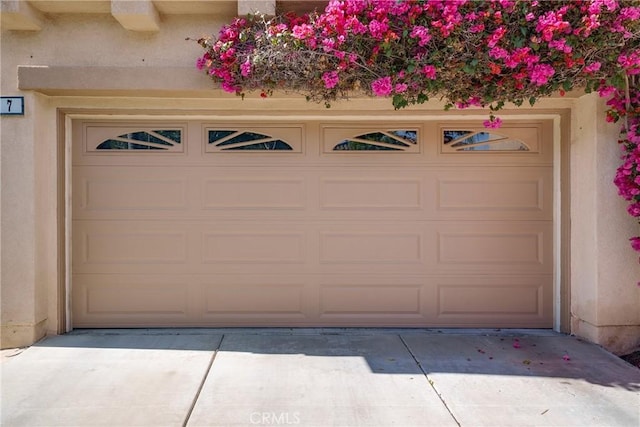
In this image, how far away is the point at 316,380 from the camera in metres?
3.63

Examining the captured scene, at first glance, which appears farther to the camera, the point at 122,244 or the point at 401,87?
the point at 122,244

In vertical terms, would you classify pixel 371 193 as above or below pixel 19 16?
below

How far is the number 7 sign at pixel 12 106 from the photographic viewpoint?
174 inches

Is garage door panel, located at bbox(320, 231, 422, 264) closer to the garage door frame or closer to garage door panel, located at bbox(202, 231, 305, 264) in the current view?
garage door panel, located at bbox(202, 231, 305, 264)

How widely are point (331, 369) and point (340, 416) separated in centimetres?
76

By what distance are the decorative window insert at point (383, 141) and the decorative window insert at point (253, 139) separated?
483 mm

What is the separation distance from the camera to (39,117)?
14.9ft

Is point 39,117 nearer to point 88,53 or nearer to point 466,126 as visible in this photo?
point 88,53

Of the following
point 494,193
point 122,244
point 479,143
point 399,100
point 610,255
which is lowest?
point 610,255

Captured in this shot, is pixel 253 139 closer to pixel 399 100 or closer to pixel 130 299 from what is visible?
pixel 399 100

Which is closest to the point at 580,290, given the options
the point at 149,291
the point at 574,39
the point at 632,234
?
the point at 632,234

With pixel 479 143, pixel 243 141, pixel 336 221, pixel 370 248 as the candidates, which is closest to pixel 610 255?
pixel 479 143

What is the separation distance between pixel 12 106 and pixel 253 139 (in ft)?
7.82

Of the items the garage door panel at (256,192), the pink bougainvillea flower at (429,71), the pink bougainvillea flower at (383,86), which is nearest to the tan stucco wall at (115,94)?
the garage door panel at (256,192)
